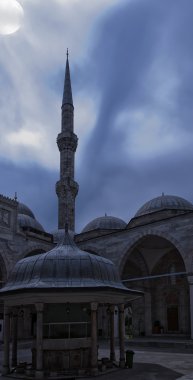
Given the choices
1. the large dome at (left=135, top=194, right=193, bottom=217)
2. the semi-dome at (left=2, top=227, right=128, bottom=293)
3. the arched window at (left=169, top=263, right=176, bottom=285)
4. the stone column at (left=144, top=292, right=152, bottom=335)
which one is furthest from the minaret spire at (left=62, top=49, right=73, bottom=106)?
the semi-dome at (left=2, top=227, right=128, bottom=293)

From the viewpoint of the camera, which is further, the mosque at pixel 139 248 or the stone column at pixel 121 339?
the mosque at pixel 139 248

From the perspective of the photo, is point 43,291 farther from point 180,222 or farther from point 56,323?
point 180,222

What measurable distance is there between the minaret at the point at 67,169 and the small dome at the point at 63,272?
2199 cm

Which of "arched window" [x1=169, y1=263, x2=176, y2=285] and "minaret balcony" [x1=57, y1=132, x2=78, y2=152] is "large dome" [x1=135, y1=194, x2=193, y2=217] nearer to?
"arched window" [x1=169, y1=263, x2=176, y2=285]

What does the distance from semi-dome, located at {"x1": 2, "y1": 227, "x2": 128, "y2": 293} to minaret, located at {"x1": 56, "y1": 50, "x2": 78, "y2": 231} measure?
22.0 meters

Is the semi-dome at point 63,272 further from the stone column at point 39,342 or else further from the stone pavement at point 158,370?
the stone pavement at point 158,370

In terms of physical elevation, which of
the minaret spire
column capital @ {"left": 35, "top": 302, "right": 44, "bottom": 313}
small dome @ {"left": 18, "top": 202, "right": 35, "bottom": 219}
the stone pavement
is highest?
the minaret spire

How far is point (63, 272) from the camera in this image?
11492 mm

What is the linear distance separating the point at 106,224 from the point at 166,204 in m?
6.56

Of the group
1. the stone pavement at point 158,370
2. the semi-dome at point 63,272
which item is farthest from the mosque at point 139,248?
the semi-dome at point 63,272

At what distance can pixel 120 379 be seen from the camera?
1076 cm

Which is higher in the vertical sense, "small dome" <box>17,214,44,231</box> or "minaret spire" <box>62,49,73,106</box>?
"minaret spire" <box>62,49,73,106</box>

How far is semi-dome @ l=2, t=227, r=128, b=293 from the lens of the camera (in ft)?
36.7

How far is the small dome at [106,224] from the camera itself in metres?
37.7
